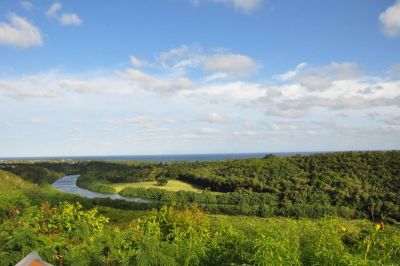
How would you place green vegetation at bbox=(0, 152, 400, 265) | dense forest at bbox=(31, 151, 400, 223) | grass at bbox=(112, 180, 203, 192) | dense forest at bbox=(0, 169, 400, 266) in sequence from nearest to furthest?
1. dense forest at bbox=(0, 169, 400, 266)
2. green vegetation at bbox=(0, 152, 400, 265)
3. dense forest at bbox=(31, 151, 400, 223)
4. grass at bbox=(112, 180, 203, 192)

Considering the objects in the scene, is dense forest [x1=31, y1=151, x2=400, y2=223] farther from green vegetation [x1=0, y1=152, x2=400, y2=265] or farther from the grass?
the grass

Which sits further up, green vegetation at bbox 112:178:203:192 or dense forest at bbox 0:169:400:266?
dense forest at bbox 0:169:400:266

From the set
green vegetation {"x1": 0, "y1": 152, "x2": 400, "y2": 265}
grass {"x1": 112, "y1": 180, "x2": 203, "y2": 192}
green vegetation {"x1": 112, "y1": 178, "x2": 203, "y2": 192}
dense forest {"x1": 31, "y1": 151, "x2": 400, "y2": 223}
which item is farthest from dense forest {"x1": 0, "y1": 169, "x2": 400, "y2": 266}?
green vegetation {"x1": 112, "y1": 178, "x2": 203, "y2": 192}

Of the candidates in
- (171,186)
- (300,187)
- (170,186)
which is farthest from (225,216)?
(170,186)

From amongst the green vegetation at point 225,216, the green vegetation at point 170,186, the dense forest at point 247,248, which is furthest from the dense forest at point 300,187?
the dense forest at point 247,248

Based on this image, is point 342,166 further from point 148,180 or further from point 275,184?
point 148,180

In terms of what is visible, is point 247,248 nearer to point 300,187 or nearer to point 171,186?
point 300,187

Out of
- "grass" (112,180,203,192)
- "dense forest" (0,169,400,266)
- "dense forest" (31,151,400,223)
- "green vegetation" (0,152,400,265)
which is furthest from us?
"grass" (112,180,203,192)

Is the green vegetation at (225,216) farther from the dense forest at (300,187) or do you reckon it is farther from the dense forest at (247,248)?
the dense forest at (300,187)

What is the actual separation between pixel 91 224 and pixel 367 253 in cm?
978

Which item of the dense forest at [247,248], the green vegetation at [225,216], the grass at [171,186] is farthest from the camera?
the grass at [171,186]

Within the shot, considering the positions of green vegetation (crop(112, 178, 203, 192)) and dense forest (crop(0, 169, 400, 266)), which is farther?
green vegetation (crop(112, 178, 203, 192))

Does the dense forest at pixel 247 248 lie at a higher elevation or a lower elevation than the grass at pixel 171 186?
higher

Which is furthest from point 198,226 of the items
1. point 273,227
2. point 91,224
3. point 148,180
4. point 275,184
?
point 148,180
